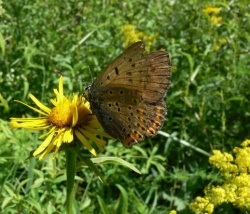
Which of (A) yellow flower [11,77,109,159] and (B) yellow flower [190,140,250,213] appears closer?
(A) yellow flower [11,77,109,159]

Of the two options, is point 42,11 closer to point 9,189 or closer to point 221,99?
point 221,99

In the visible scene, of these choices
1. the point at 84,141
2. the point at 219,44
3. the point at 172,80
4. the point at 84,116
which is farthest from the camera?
the point at 219,44

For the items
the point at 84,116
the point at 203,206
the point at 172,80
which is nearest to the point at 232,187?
the point at 203,206

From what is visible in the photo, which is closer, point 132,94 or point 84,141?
point 84,141

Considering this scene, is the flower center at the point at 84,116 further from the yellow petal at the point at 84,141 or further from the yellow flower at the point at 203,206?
the yellow flower at the point at 203,206

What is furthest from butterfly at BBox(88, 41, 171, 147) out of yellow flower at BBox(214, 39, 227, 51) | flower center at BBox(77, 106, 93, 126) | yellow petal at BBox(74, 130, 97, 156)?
yellow flower at BBox(214, 39, 227, 51)

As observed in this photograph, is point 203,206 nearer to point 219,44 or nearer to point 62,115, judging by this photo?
point 62,115

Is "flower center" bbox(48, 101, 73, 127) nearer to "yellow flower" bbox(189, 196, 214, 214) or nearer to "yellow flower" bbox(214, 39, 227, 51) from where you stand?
"yellow flower" bbox(189, 196, 214, 214)
